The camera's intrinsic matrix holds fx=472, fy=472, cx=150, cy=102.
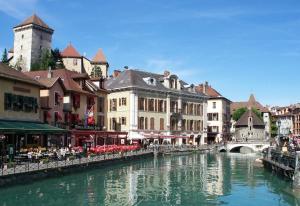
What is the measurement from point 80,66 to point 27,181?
107931 millimetres

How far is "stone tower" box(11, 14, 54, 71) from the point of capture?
125 meters

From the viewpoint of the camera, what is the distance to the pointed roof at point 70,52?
139500 millimetres

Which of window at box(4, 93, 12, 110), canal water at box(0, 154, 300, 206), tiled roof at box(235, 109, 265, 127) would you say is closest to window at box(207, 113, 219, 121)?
tiled roof at box(235, 109, 265, 127)

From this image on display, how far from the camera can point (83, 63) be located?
14888 centimetres

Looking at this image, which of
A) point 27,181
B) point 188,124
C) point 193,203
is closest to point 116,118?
point 188,124

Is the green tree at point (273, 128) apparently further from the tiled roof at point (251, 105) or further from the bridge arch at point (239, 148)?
the bridge arch at point (239, 148)

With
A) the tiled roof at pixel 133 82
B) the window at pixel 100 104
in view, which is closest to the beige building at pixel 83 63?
the tiled roof at pixel 133 82

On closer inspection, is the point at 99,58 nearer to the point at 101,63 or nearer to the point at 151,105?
the point at 101,63

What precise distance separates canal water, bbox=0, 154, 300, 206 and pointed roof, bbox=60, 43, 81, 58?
95.0m

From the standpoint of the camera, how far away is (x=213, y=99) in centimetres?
11775

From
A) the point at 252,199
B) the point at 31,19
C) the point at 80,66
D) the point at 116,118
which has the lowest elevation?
the point at 252,199

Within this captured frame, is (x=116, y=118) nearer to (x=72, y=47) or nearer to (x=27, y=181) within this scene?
(x=27, y=181)

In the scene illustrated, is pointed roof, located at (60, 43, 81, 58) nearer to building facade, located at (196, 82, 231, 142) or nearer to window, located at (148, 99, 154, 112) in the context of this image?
building facade, located at (196, 82, 231, 142)

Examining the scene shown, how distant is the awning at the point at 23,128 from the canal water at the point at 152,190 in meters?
5.99
